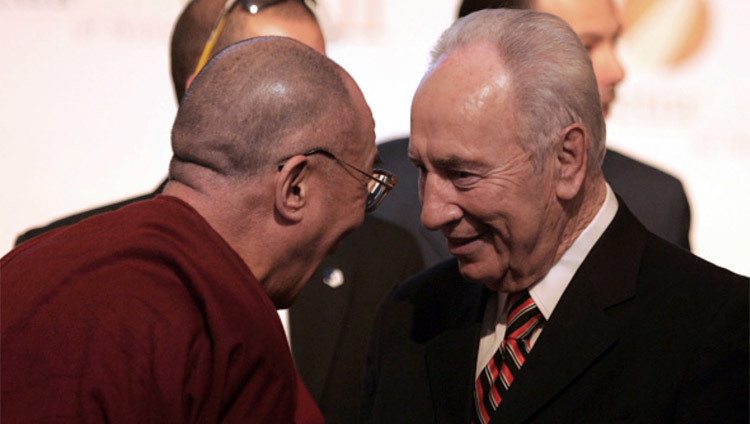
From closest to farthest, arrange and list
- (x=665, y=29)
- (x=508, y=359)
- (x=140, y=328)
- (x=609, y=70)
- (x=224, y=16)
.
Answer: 1. (x=140, y=328)
2. (x=508, y=359)
3. (x=609, y=70)
4. (x=224, y=16)
5. (x=665, y=29)

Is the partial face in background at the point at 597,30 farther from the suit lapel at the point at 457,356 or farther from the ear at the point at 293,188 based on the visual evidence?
the ear at the point at 293,188

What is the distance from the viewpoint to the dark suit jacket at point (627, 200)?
271 cm

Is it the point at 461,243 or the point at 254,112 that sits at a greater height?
the point at 254,112

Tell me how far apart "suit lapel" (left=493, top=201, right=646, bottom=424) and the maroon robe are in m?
0.43

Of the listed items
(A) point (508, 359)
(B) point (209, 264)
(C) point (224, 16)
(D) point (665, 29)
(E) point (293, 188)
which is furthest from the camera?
(D) point (665, 29)

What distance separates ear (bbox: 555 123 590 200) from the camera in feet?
5.76

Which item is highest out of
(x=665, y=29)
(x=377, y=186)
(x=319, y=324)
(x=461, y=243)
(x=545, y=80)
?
(x=545, y=80)

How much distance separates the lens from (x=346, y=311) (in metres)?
2.60

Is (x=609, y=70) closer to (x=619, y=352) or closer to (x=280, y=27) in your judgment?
(x=280, y=27)

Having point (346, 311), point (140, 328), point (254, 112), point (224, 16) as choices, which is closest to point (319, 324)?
point (346, 311)

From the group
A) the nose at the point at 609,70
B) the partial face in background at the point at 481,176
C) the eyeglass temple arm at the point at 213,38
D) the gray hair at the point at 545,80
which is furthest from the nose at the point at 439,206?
the eyeglass temple arm at the point at 213,38

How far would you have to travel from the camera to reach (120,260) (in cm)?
145

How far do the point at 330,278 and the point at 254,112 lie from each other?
42.7 inches

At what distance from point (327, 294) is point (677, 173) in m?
1.25
